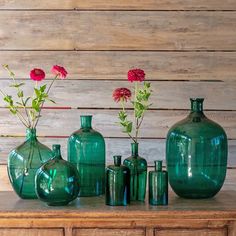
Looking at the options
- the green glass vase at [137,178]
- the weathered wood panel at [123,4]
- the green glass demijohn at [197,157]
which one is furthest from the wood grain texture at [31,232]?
the weathered wood panel at [123,4]

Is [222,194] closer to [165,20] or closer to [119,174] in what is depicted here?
[119,174]

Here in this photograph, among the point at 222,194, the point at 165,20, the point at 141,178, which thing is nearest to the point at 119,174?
the point at 141,178

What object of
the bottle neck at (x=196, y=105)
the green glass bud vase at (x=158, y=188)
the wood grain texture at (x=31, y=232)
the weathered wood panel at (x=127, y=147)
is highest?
the bottle neck at (x=196, y=105)

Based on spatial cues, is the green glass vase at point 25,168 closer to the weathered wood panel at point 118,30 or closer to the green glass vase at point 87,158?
the green glass vase at point 87,158

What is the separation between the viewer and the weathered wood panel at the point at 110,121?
218cm

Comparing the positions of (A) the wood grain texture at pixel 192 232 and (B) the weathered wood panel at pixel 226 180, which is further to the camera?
(B) the weathered wood panel at pixel 226 180

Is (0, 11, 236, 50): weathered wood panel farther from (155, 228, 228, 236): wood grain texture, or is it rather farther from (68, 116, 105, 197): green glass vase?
(155, 228, 228, 236): wood grain texture


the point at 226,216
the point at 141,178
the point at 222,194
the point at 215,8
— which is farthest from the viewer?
the point at 215,8

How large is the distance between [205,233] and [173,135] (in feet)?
1.17

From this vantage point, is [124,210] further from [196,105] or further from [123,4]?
[123,4]

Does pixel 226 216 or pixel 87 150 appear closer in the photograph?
pixel 226 216

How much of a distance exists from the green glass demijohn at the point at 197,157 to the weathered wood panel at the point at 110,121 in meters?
0.35

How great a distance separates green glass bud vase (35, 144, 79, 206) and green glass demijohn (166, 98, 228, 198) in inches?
14.2

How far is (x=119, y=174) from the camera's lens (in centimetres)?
171
